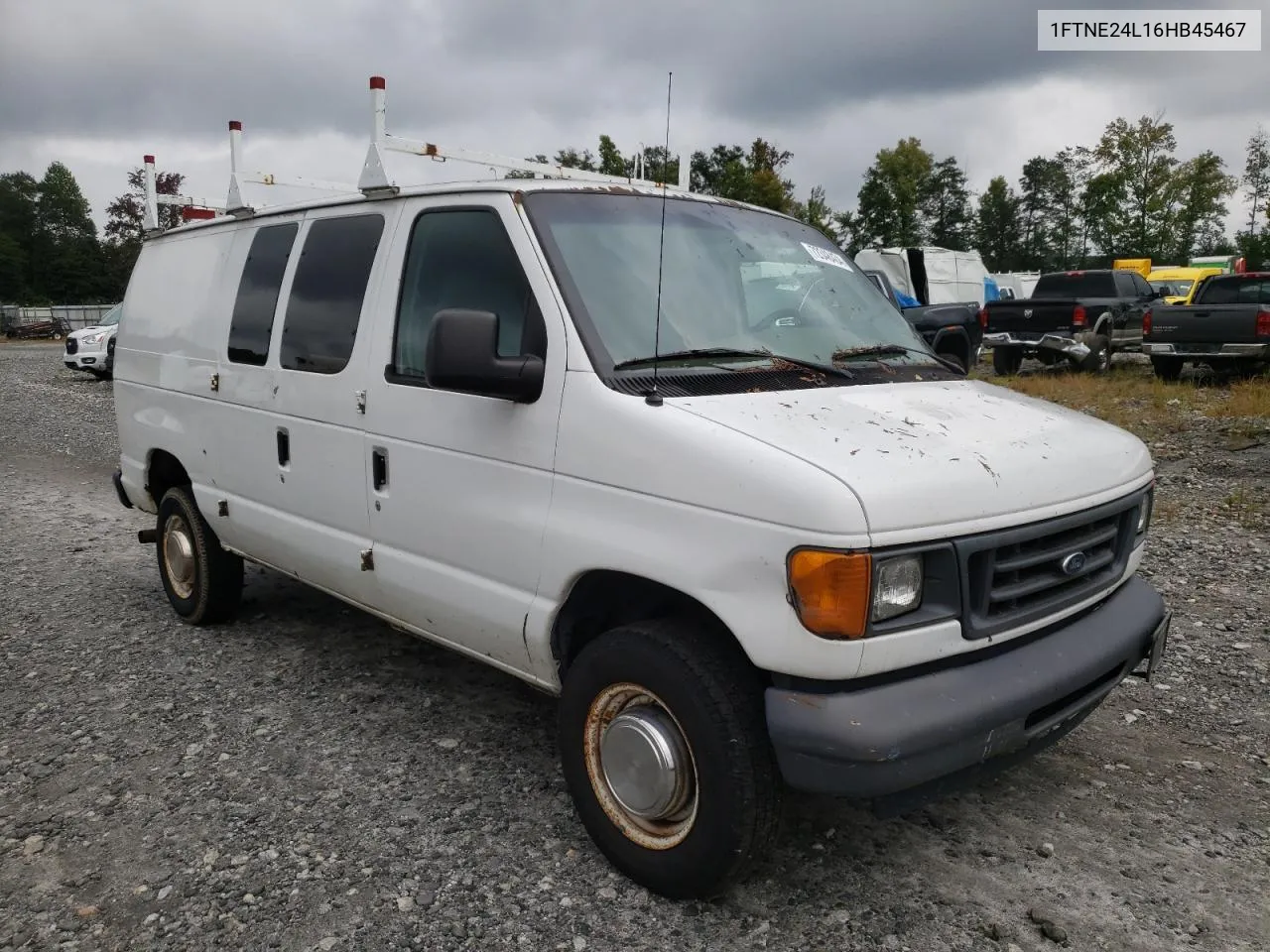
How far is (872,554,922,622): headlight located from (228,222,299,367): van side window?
3.05 metres

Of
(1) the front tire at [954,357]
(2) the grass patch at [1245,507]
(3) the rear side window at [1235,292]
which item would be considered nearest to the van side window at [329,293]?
(1) the front tire at [954,357]

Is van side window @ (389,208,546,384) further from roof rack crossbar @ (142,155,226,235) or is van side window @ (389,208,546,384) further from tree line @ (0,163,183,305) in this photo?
tree line @ (0,163,183,305)

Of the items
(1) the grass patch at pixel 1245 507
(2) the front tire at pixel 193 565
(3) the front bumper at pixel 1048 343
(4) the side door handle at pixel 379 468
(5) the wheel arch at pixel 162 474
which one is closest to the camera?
(4) the side door handle at pixel 379 468

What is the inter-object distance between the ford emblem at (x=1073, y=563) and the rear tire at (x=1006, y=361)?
14.3 meters

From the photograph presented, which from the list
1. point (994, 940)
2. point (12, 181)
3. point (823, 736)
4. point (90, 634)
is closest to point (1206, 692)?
point (994, 940)

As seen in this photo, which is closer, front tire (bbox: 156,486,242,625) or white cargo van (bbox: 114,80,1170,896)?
white cargo van (bbox: 114,80,1170,896)

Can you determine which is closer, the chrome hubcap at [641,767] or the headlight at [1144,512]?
the chrome hubcap at [641,767]

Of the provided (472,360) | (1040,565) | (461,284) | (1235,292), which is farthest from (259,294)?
(1235,292)

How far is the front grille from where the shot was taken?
252cm

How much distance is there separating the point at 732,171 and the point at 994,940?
A: 777 cm

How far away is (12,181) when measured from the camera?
92062 millimetres

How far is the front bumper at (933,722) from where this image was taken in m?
2.35


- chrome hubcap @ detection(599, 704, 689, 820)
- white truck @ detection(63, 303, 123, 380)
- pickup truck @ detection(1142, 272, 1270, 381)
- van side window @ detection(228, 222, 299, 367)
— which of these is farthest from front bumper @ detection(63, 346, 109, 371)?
chrome hubcap @ detection(599, 704, 689, 820)

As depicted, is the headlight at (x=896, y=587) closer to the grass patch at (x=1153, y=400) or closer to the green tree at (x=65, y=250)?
the grass patch at (x=1153, y=400)
